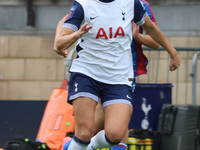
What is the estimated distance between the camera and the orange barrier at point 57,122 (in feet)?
22.4

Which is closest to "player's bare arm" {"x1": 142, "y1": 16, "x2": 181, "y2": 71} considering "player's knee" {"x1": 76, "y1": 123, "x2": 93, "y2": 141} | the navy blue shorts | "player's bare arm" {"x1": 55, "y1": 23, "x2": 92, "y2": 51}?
the navy blue shorts

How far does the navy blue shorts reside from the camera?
4379mm

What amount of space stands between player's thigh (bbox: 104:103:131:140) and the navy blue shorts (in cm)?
6

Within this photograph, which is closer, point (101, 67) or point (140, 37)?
point (101, 67)

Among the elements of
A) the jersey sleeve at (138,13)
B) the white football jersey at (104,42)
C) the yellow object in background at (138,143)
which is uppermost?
the jersey sleeve at (138,13)

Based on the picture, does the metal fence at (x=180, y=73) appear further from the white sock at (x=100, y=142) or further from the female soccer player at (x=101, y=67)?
the female soccer player at (x=101, y=67)

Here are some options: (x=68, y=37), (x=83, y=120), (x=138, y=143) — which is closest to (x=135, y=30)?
(x=68, y=37)

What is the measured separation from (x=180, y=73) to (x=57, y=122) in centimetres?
237

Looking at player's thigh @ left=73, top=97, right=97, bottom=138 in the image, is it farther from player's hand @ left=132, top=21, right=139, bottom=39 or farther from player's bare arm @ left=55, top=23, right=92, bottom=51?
player's hand @ left=132, top=21, right=139, bottom=39

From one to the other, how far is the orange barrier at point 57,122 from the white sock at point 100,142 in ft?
6.72

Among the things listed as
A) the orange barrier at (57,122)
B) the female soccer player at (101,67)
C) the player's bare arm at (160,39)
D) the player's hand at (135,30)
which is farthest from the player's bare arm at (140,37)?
the orange barrier at (57,122)

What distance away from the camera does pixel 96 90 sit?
4434 mm

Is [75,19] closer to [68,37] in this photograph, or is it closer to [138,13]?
[68,37]

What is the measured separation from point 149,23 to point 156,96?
2.69 m
